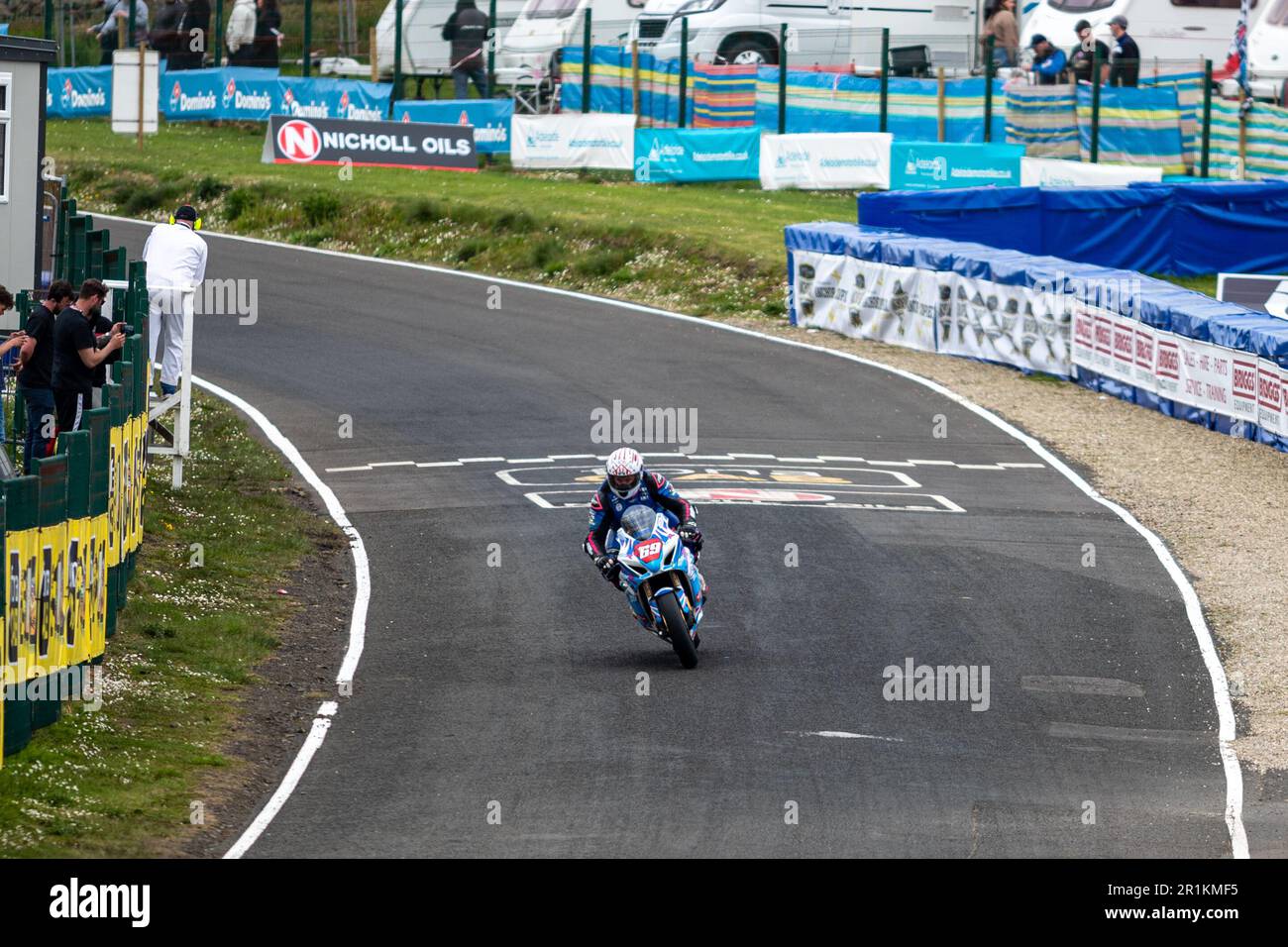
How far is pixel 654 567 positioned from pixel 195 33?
36410mm

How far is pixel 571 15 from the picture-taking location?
43.0 m

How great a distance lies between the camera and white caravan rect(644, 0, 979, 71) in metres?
41.0

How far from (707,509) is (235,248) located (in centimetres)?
1844

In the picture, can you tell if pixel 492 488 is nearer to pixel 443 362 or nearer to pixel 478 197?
pixel 443 362

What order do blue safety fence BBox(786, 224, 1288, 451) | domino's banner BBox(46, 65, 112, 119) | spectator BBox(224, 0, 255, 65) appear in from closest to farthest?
blue safety fence BBox(786, 224, 1288, 451), spectator BBox(224, 0, 255, 65), domino's banner BBox(46, 65, 112, 119)

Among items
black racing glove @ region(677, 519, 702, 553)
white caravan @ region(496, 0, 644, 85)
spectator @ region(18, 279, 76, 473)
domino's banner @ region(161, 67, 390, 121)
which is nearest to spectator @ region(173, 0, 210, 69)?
domino's banner @ region(161, 67, 390, 121)

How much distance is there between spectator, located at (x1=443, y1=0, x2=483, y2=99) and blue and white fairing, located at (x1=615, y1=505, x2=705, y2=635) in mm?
30275

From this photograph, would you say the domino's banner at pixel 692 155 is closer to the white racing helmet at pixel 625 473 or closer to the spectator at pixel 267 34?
the spectator at pixel 267 34

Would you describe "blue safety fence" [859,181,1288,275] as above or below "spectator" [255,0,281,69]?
below

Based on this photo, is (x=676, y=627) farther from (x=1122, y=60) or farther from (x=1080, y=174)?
(x=1122, y=60)

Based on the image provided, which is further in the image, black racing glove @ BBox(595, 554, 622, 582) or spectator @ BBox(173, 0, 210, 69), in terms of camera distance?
spectator @ BBox(173, 0, 210, 69)

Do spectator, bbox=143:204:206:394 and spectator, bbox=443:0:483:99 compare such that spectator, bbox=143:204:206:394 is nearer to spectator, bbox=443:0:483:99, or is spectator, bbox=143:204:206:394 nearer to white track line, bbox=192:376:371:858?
white track line, bbox=192:376:371:858

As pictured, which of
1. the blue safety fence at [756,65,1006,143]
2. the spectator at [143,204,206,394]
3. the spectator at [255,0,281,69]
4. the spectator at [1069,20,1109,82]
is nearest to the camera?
the spectator at [143,204,206,394]

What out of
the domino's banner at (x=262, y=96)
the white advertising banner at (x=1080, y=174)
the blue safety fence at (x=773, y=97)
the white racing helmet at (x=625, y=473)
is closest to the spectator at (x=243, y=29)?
the domino's banner at (x=262, y=96)
